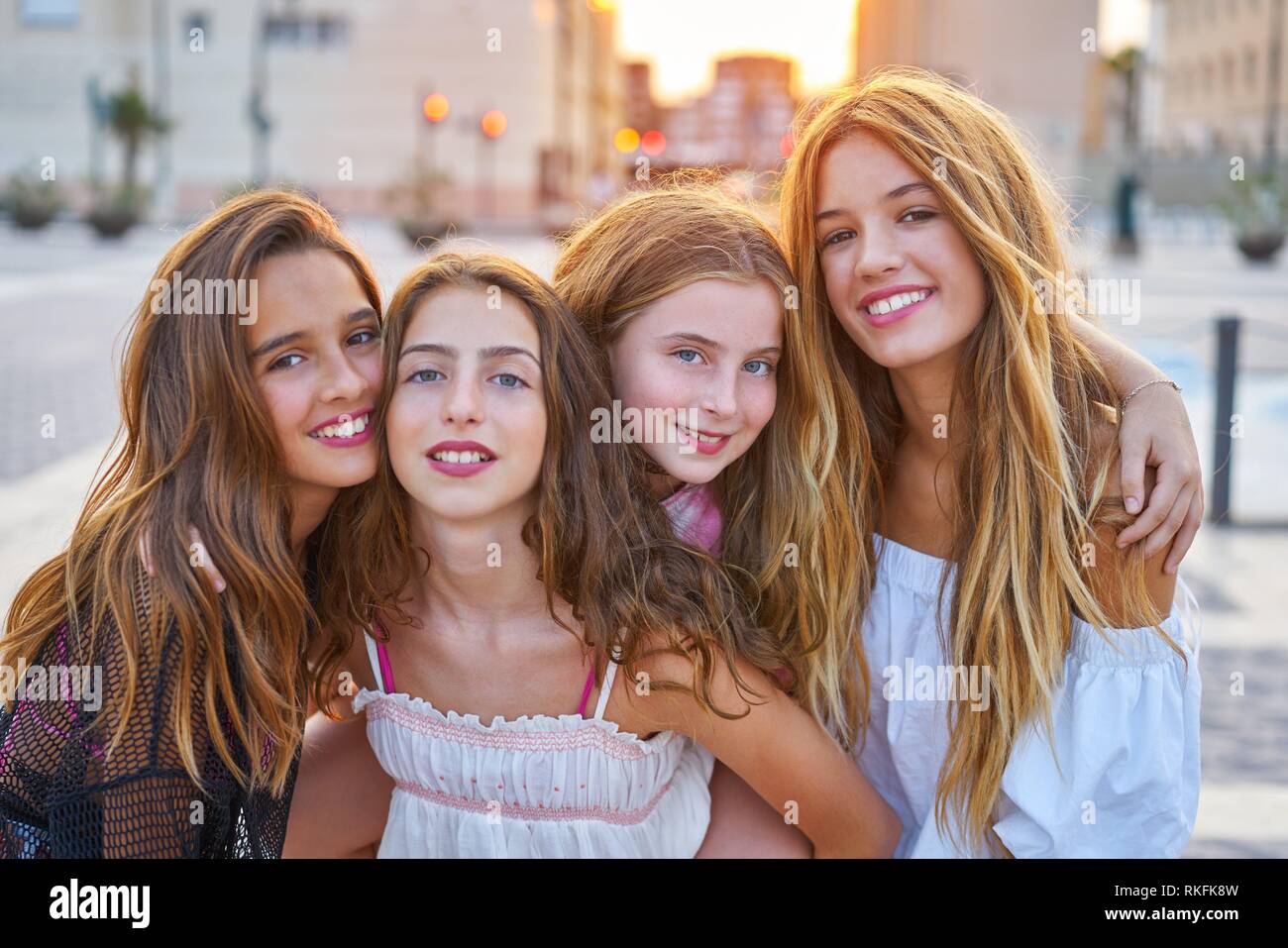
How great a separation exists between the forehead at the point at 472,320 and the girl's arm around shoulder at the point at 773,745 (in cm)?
71

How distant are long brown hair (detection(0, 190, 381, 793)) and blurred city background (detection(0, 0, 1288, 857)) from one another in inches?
50.9

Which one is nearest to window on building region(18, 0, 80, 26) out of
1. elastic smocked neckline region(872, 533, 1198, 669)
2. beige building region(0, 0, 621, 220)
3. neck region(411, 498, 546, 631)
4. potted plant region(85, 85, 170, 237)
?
beige building region(0, 0, 621, 220)

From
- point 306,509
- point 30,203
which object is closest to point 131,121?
point 30,203

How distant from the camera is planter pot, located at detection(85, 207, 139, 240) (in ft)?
91.6

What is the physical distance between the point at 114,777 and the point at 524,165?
47078 mm

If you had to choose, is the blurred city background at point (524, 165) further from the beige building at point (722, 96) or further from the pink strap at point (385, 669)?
the beige building at point (722, 96)

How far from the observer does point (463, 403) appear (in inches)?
95.2

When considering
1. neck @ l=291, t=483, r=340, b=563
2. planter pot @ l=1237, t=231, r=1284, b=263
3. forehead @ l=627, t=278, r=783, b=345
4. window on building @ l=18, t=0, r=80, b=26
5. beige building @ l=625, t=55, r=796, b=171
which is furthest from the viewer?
beige building @ l=625, t=55, r=796, b=171

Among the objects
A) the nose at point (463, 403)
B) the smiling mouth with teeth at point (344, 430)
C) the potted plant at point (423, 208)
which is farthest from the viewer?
the potted plant at point (423, 208)

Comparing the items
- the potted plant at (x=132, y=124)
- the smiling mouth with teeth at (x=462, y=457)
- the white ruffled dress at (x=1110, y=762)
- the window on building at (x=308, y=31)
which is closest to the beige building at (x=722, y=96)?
the window on building at (x=308, y=31)

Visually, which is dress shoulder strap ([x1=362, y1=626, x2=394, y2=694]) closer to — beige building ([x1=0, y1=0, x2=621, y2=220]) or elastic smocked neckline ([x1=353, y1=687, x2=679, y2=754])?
elastic smocked neckline ([x1=353, y1=687, x2=679, y2=754])

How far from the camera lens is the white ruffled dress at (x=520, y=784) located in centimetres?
261

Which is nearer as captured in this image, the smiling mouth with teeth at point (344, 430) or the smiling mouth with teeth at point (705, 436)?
the smiling mouth with teeth at point (344, 430)

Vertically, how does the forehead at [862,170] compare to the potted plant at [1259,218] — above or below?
below
